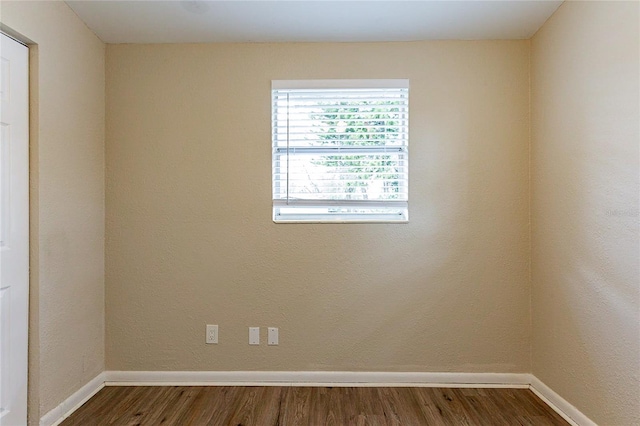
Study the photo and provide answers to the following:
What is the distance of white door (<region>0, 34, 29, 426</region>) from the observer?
203 centimetres

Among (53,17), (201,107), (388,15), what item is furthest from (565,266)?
(53,17)

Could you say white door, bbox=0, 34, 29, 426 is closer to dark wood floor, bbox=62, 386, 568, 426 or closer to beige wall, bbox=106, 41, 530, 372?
dark wood floor, bbox=62, 386, 568, 426

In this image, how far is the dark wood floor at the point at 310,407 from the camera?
7.76ft

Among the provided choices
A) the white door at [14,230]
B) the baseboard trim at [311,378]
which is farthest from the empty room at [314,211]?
the white door at [14,230]

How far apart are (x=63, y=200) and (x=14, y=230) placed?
1.23 feet

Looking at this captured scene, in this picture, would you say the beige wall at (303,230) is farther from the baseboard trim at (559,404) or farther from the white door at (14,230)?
the white door at (14,230)

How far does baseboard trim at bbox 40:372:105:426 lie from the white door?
0.13 metres

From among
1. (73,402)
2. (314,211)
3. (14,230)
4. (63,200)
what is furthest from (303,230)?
(73,402)

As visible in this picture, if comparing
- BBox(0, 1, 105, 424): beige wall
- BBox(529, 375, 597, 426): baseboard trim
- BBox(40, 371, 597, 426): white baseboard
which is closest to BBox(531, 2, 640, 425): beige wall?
BBox(529, 375, 597, 426): baseboard trim

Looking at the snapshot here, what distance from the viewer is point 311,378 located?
9.39 feet

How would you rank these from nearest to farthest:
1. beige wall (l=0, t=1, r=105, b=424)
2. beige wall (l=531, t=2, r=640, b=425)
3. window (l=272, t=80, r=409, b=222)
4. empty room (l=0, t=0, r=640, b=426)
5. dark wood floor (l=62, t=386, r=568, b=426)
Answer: beige wall (l=531, t=2, r=640, b=425), beige wall (l=0, t=1, r=105, b=424), dark wood floor (l=62, t=386, r=568, b=426), empty room (l=0, t=0, r=640, b=426), window (l=272, t=80, r=409, b=222)

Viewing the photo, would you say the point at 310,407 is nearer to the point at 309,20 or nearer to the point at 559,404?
the point at 559,404

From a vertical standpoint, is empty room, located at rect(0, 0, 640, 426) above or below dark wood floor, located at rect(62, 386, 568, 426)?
above

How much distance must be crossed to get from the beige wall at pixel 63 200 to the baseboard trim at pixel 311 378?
307 millimetres
